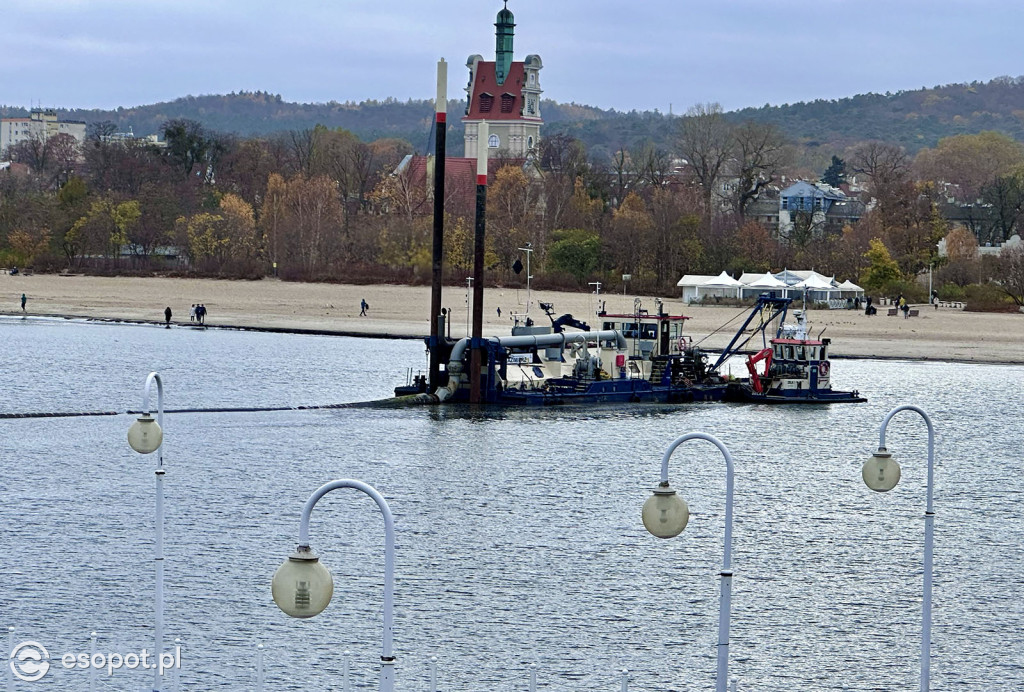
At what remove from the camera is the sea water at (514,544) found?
31.2 metres

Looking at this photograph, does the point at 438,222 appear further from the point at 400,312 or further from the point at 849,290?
the point at 849,290

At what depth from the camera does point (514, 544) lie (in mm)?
41625

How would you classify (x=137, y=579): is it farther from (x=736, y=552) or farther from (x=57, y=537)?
(x=736, y=552)

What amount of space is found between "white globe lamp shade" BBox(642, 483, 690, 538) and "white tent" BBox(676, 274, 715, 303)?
103234mm

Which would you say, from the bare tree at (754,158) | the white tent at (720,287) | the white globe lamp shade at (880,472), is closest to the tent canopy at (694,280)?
the white tent at (720,287)

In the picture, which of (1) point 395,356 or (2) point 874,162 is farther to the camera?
(2) point 874,162

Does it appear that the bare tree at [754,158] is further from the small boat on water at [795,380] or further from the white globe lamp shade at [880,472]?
the white globe lamp shade at [880,472]

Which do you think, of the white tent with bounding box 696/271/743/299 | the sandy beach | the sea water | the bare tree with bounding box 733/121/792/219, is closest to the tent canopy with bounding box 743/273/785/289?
the white tent with bounding box 696/271/743/299

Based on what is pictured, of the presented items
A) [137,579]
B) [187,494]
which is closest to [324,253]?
[187,494]

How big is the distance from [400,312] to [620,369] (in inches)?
1698

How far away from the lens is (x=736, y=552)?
41781mm

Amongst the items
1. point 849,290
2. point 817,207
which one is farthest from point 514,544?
A: point 817,207

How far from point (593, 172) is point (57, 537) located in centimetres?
13088

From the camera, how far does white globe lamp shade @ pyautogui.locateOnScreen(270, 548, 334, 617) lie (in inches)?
615
